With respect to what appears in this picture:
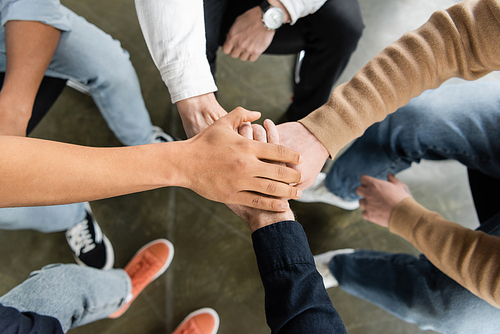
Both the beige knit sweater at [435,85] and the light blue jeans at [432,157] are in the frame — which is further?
the light blue jeans at [432,157]

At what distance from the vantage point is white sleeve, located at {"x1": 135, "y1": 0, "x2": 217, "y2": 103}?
72 centimetres

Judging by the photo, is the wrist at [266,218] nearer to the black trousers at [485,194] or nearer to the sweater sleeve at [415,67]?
the sweater sleeve at [415,67]

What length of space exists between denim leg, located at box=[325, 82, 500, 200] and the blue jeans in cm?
22

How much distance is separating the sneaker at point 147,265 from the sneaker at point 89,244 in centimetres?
11

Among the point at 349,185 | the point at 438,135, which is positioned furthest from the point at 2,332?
the point at 438,135

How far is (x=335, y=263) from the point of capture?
44.2 inches

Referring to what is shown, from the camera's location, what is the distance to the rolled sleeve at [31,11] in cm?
75

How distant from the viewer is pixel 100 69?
94 centimetres

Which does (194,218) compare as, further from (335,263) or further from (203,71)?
(203,71)

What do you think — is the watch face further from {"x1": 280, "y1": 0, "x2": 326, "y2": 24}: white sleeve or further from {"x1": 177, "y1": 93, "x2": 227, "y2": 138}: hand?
{"x1": 177, "y1": 93, "x2": 227, "y2": 138}: hand

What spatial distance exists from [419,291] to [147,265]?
40.9 inches

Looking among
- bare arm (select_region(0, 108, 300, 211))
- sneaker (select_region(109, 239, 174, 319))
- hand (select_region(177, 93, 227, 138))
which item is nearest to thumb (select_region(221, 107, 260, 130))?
bare arm (select_region(0, 108, 300, 211))

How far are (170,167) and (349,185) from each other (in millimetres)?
791

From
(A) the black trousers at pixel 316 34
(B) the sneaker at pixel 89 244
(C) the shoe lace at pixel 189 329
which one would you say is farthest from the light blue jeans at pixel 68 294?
(A) the black trousers at pixel 316 34
